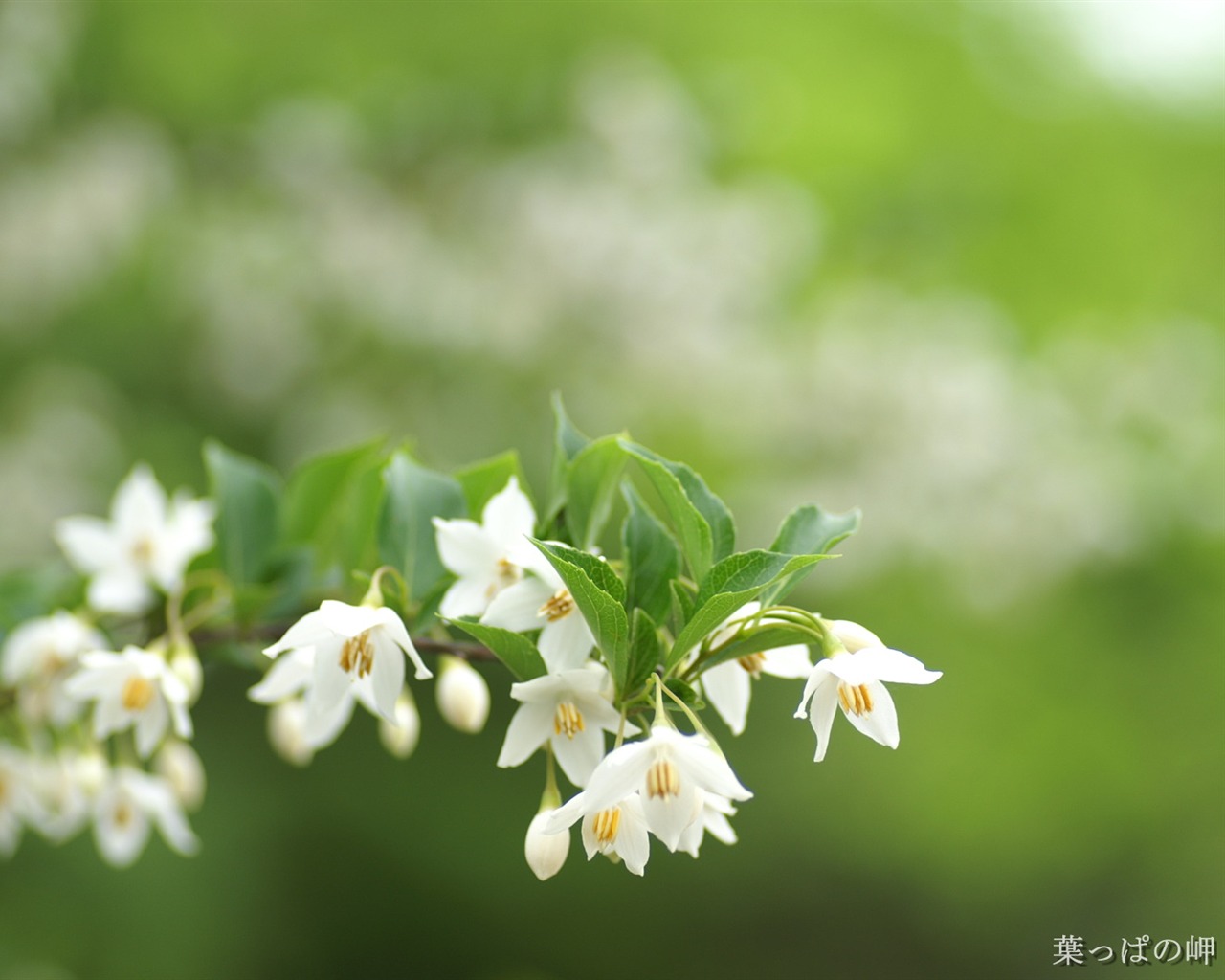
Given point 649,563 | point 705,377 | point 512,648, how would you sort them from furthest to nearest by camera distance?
point 705,377 → point 649,563 → point 512,648

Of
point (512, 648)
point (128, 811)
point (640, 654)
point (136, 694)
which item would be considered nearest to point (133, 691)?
point (136, 694)

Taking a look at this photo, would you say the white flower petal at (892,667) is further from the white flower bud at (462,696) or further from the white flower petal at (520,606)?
the white flower bud at (462,696)

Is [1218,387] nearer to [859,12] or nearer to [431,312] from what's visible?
[859,12]

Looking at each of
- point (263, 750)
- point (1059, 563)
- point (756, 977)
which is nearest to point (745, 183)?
point (1059, 563)

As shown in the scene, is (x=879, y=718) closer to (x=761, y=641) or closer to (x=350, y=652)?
(x=761, y=641)

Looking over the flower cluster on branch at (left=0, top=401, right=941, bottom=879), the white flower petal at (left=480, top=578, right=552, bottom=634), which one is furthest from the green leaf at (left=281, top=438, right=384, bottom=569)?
the white flower petal at (left=480, top=578, right=552, bottom=634)

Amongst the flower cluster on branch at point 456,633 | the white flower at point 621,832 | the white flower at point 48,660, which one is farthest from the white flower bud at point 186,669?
the white flower at point 621,832
